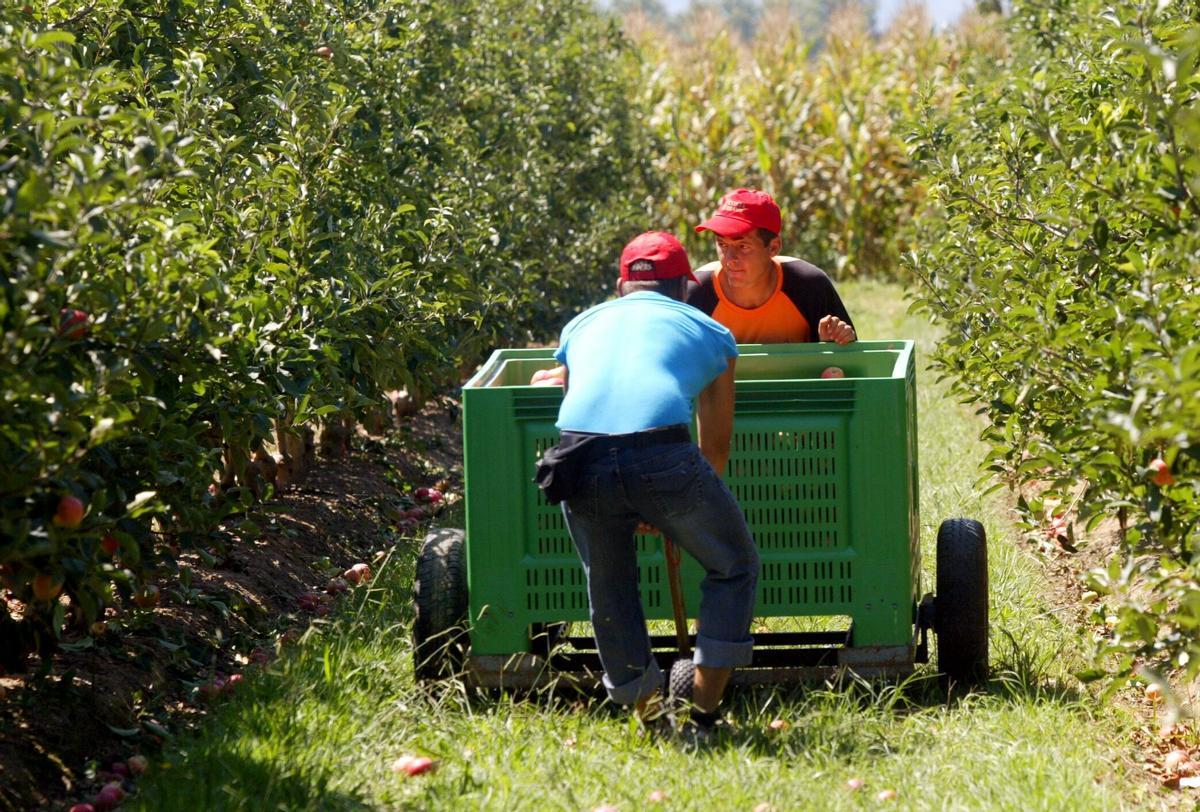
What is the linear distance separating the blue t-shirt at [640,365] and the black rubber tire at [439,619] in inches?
24.6

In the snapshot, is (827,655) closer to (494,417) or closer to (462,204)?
(494,417)

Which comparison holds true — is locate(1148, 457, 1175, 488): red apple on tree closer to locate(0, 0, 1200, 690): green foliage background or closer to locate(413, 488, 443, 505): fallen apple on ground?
locate(0, 0, 1200, 690): green foliage background

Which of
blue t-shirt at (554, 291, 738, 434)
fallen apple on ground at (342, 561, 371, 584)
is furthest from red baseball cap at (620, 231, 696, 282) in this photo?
fallen apple on ground at (342, 561, 371, 584)

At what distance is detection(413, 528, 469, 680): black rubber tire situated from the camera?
4.44 m

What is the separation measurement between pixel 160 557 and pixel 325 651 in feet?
1.67

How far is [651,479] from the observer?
3.95 meters

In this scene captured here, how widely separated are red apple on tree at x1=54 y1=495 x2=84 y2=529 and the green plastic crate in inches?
41.8

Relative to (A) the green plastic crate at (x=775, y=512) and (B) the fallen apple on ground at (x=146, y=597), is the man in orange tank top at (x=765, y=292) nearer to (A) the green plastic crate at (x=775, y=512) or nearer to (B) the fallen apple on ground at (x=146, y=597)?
(A) the green plastic crate at (x=775, y=512)

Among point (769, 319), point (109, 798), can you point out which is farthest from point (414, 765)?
point (769, 319)

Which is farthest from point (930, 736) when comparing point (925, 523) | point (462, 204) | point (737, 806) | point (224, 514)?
point (462, 204)

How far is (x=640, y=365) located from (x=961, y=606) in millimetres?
1217

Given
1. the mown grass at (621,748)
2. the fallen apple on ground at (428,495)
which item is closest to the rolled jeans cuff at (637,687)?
the mown grass at (621,748)

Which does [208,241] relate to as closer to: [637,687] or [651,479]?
[651,479]

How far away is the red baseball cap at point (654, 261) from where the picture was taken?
4.30m
